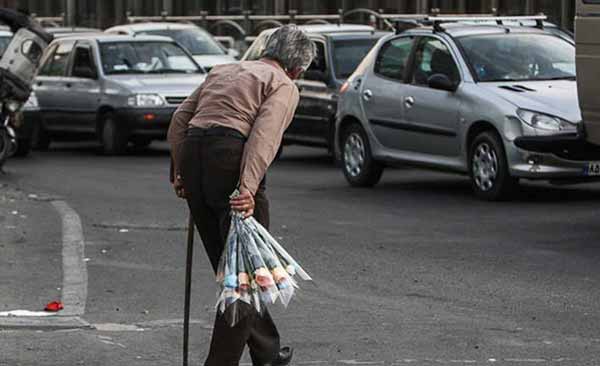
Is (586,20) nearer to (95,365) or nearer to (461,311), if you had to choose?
(461,311)

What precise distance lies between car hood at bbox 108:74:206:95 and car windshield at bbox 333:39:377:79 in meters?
2.65

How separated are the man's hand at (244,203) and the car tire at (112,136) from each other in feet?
56.3

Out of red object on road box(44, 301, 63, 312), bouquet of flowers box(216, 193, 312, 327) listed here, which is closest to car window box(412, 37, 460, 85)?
red object on road box(44, 301, 63, 312)

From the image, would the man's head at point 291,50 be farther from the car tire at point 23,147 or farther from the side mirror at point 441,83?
the car tire at point 23,147

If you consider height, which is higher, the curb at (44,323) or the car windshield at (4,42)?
the curb at (44,323)

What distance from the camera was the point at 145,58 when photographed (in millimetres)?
25547

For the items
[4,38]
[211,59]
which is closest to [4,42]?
[4,38]

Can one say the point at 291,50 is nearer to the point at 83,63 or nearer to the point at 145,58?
the point at 145,58

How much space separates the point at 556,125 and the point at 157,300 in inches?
246

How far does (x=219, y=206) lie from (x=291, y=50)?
0.74m

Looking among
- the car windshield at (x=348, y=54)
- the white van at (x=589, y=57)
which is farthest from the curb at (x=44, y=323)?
the car windshield at (x=348, y=54)

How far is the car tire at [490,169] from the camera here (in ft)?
52.9

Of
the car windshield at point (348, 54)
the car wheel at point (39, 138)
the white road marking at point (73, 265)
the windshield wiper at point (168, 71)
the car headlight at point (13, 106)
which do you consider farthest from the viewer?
the windshield wiper at point (168, 71)

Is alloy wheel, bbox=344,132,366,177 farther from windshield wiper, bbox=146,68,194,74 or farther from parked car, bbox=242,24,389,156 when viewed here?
windshield wiper, bbox=146,68,194,74
